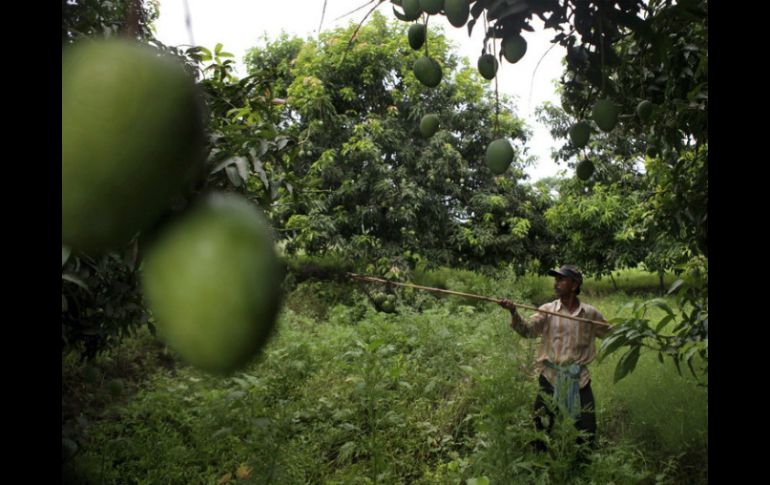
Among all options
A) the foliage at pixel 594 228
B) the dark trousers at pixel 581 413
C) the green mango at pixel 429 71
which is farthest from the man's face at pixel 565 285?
the foliage at pixel 594 228

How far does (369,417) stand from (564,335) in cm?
83

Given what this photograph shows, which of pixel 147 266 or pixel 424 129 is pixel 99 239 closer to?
pixel 147 266

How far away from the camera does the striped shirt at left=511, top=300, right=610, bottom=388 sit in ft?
6.84

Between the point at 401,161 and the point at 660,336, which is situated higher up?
the point at 401,161

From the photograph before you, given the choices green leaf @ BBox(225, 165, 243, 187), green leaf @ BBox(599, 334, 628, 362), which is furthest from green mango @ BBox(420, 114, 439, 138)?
green leaf @ BBox(225, 165, 243, 187)

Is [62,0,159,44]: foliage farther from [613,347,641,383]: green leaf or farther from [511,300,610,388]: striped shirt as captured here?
[511,300,610,388]: striped shirt

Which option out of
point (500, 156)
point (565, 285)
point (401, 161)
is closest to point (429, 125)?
point (500, 156)

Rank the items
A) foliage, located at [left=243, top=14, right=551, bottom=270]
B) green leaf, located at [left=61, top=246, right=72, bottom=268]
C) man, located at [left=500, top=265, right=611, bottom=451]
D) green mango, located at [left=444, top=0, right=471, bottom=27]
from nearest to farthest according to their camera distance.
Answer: green leaf, located at [left=61, top=246, right=72, bottom=268]
green mango, located at [left=444, top=0, right=471, bottom=27]
man, located at [left=500, top=265, right=611, bottom=451]
foliage, located at [left=243, top=14, right=551, bottom=270]

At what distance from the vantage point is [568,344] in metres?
2.10

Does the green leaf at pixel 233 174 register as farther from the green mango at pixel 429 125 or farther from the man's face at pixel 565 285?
the man's face at pixel 565 285

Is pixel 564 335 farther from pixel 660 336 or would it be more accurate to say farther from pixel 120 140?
pixel 120 140

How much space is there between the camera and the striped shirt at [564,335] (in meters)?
2.09

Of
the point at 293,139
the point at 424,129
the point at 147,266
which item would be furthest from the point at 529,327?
the point at 147,266
